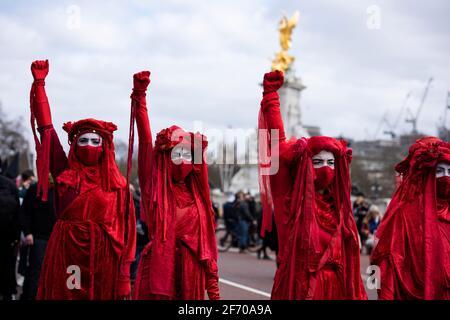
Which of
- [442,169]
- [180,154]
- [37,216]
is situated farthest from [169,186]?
[37,216]

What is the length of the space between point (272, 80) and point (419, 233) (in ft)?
5.69

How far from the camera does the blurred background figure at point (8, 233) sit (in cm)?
1100

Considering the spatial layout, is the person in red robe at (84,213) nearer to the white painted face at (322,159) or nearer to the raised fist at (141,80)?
the raised fist at (141,80)

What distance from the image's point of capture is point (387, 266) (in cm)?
762

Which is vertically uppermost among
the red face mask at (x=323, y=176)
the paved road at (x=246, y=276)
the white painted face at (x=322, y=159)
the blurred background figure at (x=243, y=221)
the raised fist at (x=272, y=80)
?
the raised fist at (x=272, y=80)

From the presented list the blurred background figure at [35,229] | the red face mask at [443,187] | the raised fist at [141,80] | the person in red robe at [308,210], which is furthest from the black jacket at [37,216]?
the red face mask at [443,187]

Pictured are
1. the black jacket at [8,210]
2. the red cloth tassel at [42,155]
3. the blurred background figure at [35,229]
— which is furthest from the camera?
the black jacket at [8,210]

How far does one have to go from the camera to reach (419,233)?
7750 millimetres

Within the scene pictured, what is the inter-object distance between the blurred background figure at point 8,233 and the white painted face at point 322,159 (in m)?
4.62

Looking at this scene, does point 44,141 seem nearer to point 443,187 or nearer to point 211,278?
point 211,278
